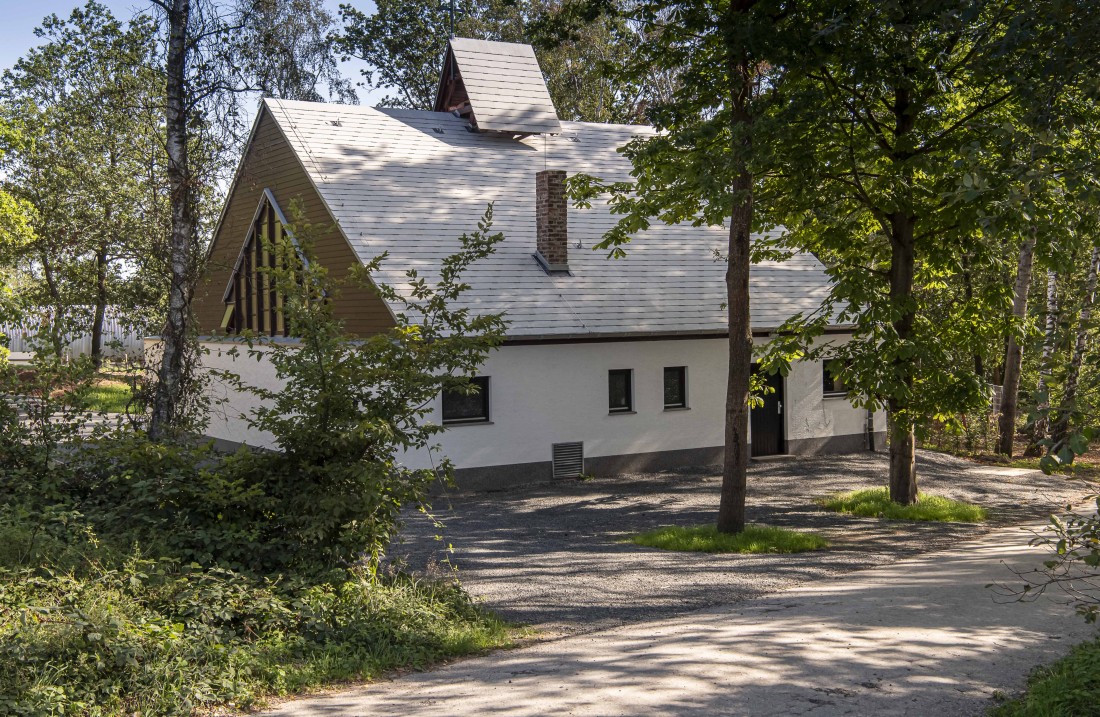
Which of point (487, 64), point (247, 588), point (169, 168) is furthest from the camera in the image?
point (487, 64)

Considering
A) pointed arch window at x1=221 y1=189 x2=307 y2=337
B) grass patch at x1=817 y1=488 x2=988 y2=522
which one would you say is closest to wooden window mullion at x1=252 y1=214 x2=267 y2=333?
pointed arch window at x1=221 y1=189 x2=307 y2=337

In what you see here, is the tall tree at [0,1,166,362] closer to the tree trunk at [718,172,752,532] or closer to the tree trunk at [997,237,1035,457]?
the tree trunk at [718,172,752,532]

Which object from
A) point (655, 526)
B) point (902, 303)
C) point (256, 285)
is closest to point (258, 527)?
point (655, 526)

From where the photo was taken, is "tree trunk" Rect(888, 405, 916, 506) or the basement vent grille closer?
"tree trunk" Rect(888, 405, 916, 506)

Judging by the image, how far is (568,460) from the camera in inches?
843

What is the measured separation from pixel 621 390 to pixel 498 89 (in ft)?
30.6

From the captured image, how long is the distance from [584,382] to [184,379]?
8798 millimetres

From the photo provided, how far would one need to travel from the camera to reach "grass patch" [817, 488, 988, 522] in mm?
17219

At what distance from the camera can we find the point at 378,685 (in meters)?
8.04

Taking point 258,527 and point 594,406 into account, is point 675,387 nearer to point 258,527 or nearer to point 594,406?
point 594,406

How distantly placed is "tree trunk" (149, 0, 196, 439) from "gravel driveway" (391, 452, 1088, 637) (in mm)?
4263

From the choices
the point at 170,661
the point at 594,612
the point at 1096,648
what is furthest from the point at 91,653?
the point at 1096,648

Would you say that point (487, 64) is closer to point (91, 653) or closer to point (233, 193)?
point (233, 193)

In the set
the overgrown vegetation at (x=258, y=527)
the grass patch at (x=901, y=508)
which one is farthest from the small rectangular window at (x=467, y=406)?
the overgrown vegetation at (x=258, y=527)
